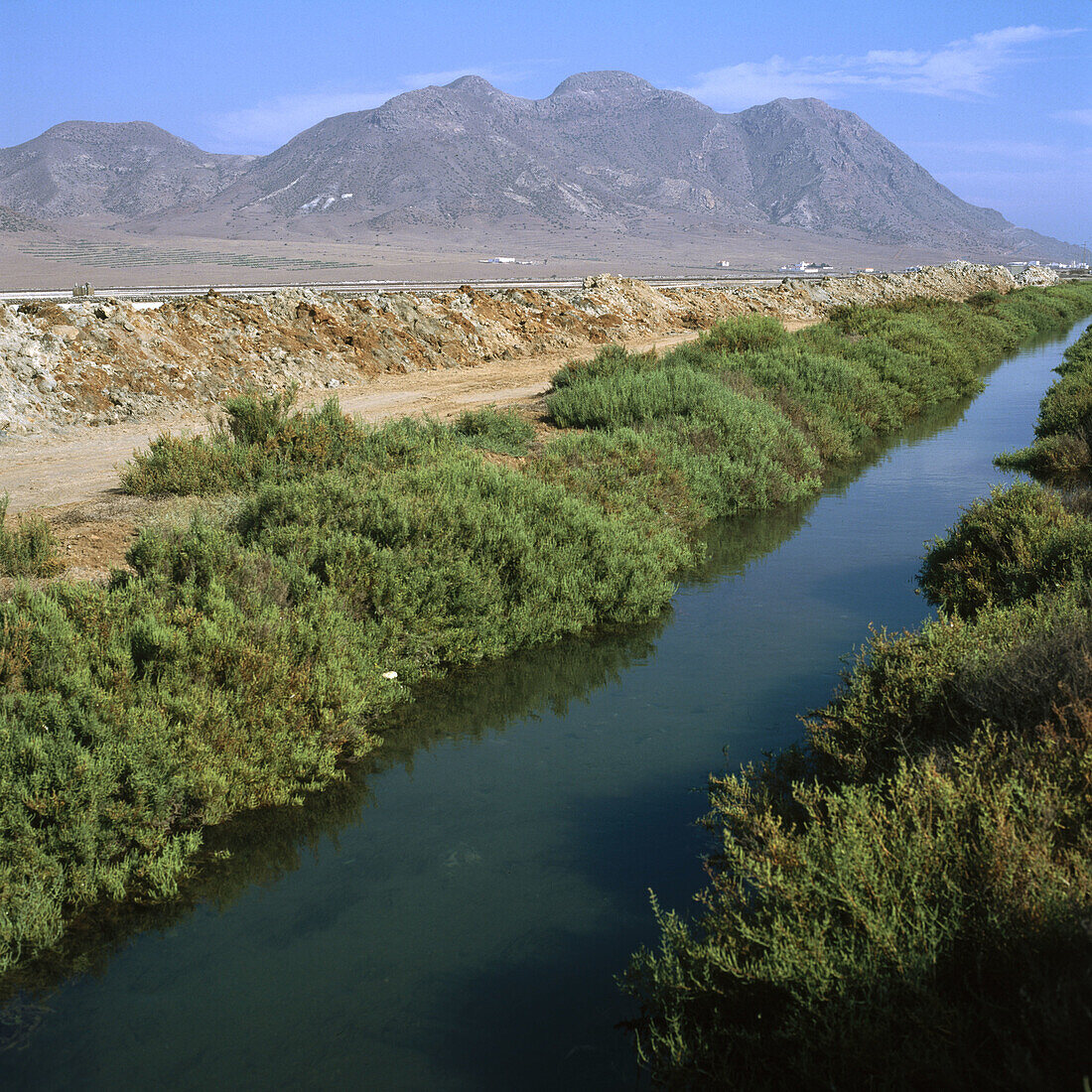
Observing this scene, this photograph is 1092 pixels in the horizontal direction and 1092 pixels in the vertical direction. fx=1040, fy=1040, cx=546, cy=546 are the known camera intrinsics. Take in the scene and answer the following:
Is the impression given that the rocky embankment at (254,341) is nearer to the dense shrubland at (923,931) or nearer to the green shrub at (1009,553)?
the green shrub at (1009,553)

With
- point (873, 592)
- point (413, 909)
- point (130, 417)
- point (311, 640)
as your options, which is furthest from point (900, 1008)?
point (130, 417)

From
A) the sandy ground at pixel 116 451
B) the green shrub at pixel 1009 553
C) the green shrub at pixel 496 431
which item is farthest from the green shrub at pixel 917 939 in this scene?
the green shrub at pixel 496 431

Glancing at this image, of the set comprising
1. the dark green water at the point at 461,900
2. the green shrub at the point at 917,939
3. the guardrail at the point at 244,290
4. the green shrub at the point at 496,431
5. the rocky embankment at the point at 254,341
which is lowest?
the dark green water at the point at 461,900

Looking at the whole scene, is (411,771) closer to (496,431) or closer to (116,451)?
(496,431)

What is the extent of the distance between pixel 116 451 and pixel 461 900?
39.8ft

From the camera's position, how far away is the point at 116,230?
16250 cm

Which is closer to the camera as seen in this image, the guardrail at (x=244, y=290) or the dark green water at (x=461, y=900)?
the dark green water at (x=461, y=900)

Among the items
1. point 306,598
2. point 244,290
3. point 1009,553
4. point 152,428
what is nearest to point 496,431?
point 152,428

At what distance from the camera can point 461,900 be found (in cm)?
614

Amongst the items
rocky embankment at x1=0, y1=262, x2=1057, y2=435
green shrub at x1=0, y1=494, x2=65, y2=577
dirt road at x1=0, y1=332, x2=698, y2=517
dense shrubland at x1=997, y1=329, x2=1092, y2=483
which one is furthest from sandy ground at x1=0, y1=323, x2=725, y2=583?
dense shrubland at x1=997, y1=329, x2=1092, y2=483

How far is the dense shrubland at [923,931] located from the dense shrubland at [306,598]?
3.17m

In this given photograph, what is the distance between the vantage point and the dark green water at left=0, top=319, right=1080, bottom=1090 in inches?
196

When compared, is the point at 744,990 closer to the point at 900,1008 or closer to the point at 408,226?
the point at 900,1008

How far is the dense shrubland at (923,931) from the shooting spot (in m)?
3.84
